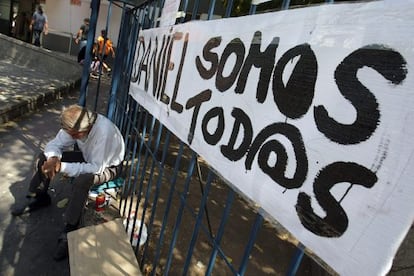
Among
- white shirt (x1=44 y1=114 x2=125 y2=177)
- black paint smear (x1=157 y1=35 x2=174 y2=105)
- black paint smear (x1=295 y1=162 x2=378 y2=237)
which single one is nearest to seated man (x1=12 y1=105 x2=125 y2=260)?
white shirt (x1=44 y1=114 x2=125 y2=177)

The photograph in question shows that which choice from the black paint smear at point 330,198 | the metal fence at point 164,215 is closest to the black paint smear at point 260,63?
the black paint smear at point 330,198

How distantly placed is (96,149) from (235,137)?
6.75 feet

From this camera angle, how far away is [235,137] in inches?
49.7

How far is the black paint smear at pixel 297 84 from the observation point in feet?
3.14

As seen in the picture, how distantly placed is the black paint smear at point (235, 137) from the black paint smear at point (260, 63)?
0.09m

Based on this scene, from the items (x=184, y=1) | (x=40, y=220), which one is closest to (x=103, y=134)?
(x=40, y=220)

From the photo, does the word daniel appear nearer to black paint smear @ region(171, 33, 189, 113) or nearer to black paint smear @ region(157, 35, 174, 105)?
black paint smear @ region(171, 33, 189, 113)

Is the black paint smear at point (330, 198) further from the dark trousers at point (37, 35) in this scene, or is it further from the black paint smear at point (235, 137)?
the dark trousers at point (37, 35)

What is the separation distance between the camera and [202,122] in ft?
5.02

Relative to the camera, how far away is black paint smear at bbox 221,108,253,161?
1194 millimetres

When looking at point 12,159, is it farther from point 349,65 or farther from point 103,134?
point 349,65

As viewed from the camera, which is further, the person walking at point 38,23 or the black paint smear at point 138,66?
the person walking at point 38,23

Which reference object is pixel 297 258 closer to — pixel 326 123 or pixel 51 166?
pixel 326 123

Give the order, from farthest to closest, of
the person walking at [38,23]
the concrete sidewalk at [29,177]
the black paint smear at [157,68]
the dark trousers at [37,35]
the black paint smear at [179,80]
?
1. the dark trousers at [37,35]
2. the person walking at [38,23]
3. the concrete sidewalk at [29,177]
4. the black paint smear at [157,68]
5. the black paint smear at [179,80]
